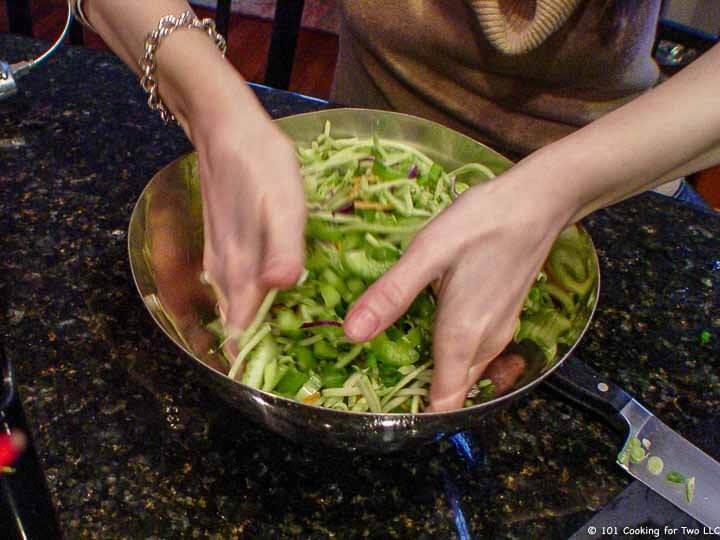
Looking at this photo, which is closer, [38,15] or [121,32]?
[121,32]

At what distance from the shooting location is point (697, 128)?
70cm

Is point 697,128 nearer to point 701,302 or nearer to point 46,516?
point 701,302

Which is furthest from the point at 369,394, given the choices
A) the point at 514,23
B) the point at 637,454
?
the point at 514,23

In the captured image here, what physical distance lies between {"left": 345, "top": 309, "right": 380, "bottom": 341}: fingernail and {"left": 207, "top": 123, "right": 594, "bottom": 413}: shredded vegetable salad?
12 cm

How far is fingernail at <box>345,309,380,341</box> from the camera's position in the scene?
0.58m

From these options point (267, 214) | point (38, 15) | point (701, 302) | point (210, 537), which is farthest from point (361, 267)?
point (38, 15)

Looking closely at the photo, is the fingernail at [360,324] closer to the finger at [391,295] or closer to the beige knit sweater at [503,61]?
the finger at [391,295]

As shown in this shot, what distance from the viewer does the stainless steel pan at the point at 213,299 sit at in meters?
0.58

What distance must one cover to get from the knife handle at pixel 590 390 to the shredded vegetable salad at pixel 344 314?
61 millimetres

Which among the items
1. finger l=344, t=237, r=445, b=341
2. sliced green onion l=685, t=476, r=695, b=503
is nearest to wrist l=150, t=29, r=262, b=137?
finger l=344, t=237, r=445, b=341

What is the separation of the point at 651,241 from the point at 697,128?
0.37m

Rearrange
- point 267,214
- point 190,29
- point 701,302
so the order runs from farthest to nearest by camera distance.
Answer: point 701,302, point 190,29, point 267,214

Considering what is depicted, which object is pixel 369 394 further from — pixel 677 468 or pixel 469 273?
pixel 677 468

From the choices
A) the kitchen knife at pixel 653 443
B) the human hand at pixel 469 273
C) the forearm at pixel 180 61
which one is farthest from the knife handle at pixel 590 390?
the forearm at pixel 180 61
